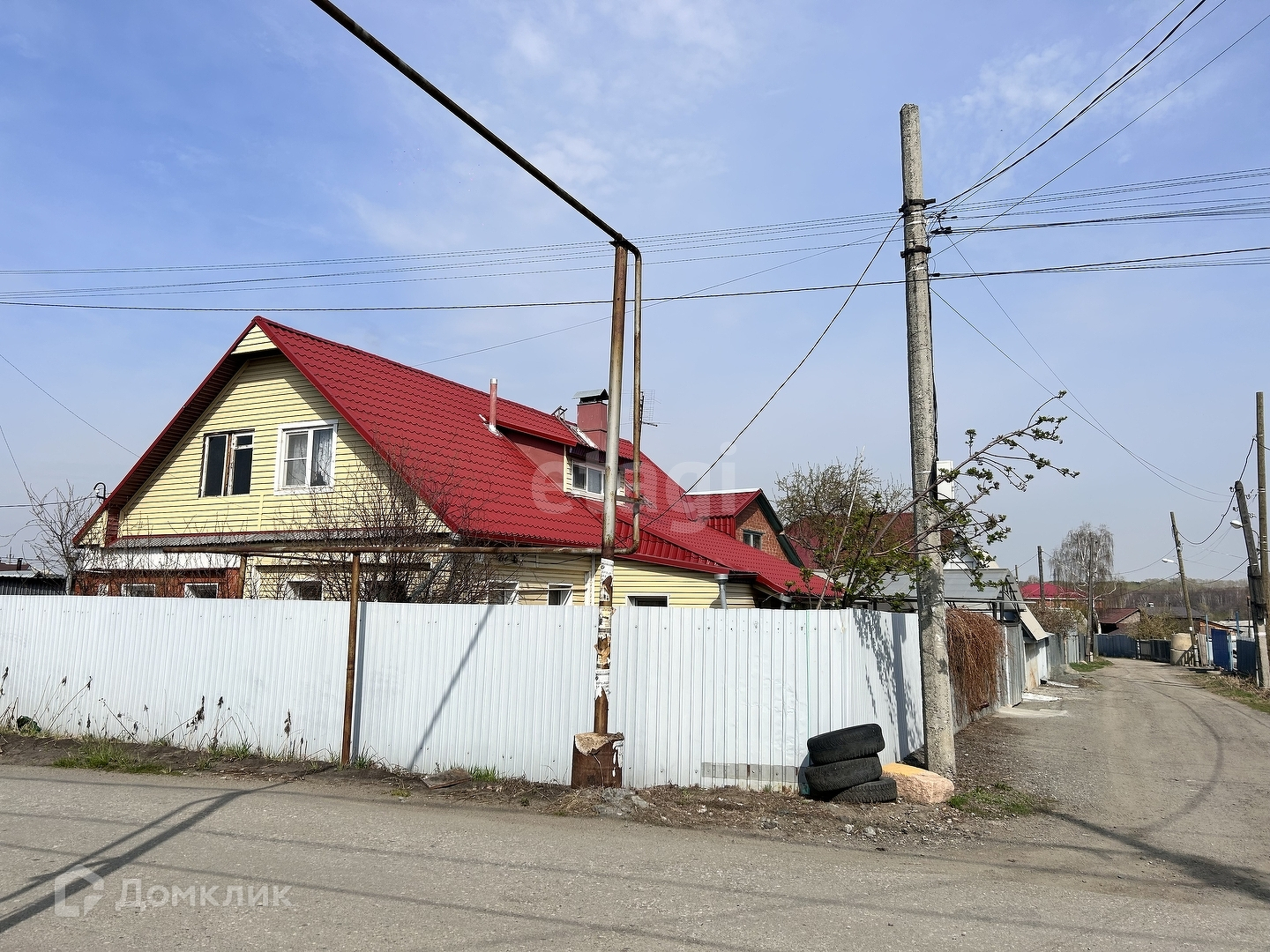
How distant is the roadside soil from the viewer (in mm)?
7539

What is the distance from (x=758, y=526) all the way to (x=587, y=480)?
28.5 feet

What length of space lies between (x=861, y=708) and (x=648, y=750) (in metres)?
2.18

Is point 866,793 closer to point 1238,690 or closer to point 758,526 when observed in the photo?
point 758,526

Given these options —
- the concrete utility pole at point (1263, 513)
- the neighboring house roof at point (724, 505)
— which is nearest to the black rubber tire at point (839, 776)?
the neighboring house roof at point (724, 505)

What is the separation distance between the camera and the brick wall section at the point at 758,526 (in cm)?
2627

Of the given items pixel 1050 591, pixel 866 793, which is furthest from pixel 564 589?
pixel 1050 591

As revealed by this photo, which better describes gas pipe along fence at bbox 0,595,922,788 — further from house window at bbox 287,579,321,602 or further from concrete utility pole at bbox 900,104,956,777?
house window at bbox 287,579,321,602

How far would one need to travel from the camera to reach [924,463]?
9516 mm

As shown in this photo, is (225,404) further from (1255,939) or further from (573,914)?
(1255,939)

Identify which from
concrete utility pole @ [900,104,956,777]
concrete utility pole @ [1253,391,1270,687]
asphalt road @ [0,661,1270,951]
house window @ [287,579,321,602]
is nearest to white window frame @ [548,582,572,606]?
house window @ [287,579,321,602]

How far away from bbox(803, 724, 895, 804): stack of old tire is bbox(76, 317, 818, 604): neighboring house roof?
24.4ft

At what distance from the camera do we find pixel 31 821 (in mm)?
7324

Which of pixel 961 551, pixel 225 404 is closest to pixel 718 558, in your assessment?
pixel 961 551

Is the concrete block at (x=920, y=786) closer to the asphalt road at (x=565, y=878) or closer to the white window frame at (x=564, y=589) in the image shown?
the asphalt road at (x=565, y=878)
